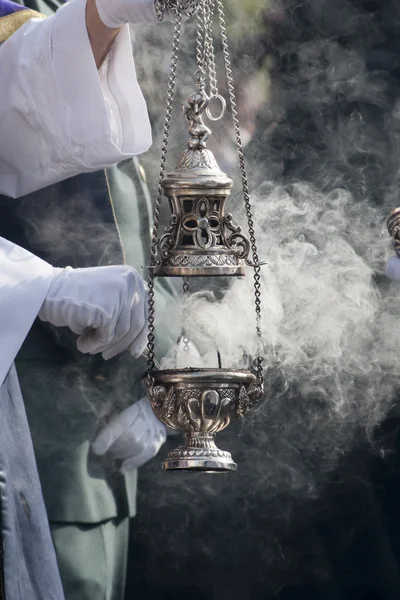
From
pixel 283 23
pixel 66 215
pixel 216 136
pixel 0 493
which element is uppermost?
pixel 283 23

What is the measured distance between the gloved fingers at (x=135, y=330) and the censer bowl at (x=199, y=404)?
26cm

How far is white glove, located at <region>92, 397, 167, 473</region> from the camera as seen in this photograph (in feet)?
12.5

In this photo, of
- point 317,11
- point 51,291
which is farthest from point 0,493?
point 317,11

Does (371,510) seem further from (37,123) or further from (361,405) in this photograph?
(37,123)

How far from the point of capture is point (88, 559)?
147 inches

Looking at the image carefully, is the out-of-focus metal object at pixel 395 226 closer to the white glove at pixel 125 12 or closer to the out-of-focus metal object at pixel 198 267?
the out-of-focus metal object at pixel 198 267

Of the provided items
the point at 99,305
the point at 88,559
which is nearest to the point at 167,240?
the point at 99,305

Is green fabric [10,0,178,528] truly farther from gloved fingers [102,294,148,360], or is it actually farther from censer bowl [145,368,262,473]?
censer bowl [145,368,262,473]

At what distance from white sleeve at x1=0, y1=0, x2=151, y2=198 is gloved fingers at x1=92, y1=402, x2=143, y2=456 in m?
0.70

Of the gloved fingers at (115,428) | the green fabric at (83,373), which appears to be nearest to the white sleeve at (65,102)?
the green fabric at (83,373)

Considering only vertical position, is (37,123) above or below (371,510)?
above

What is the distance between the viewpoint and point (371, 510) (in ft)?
15.2

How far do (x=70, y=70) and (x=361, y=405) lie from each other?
166 centimetres

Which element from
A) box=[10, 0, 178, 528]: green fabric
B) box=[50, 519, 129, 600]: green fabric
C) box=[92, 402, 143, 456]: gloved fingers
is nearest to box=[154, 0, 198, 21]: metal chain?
box=[10, 0, 178, 528]: green fabric
